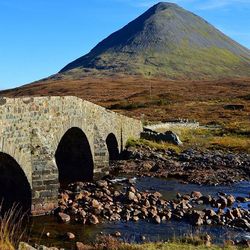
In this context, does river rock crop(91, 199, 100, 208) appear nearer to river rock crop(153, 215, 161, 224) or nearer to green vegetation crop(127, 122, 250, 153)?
river rock crop(153, 215, 161, 224)

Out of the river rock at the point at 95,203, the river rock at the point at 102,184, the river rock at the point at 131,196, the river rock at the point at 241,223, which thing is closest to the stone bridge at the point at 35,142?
the river rock at the point at 95,203

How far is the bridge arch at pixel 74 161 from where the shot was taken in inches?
1049

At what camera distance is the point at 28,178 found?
17875 mm

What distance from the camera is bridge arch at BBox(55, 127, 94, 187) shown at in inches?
1049

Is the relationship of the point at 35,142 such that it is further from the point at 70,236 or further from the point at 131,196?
the point at 131,196

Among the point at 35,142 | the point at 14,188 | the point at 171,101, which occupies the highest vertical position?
the point at 35,142

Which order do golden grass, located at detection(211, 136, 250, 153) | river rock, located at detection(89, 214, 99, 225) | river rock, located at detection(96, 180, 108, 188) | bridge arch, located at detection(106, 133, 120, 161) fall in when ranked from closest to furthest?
river rock, located at detection(89, 214, 99, 225) → river rock, located at detection(96, 180, 108, 188) → bridge arch, located at detection(106, 133, 120, 161) → golden grass, located at detection(211, 136, 250, 153)

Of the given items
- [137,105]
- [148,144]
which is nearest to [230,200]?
[148,144]

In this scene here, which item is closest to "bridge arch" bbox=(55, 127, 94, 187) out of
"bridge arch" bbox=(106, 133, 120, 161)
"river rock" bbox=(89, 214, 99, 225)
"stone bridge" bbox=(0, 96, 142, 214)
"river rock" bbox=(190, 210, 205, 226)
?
"stone bridge" bbox=(0, 96, 142, 214)

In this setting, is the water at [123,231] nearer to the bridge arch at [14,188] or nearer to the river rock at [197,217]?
the river rock at [197,217]

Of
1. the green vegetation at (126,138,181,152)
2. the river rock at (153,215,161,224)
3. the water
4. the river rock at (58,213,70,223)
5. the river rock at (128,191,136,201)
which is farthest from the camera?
the green vegetation at (126,138,181,152)

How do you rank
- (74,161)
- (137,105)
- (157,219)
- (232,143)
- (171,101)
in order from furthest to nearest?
(171,101) → (137,105) → (232,143) → (74,161) → (157,219)

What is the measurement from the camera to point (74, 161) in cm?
2694

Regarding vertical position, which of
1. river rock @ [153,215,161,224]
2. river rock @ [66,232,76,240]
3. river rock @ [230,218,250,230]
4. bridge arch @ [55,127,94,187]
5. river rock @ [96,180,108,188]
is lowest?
river rock @ [230,218,250,230]
